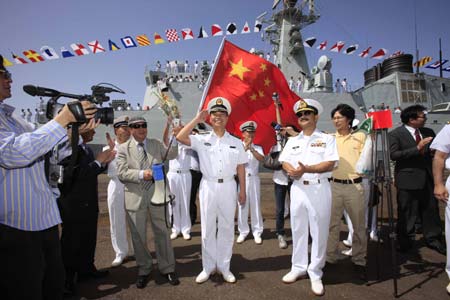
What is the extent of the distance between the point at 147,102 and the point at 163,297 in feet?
59.2

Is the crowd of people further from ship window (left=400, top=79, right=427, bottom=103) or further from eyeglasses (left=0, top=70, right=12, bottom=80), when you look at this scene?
ship window (left=400, top=79, right=427, bottom=103)

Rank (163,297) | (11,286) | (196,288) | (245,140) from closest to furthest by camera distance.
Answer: (11,286), (163,297), (196,288), (245,140)

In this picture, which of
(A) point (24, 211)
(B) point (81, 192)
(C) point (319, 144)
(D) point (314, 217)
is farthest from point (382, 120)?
(B) point (81, 192)

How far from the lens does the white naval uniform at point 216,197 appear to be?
123 inches

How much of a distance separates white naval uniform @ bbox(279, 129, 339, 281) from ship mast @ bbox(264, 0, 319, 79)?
16679mm

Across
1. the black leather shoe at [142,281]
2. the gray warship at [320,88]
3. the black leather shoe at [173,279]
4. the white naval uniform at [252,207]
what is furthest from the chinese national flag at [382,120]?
the gray warship at [320,88]

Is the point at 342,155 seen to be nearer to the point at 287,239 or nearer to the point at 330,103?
the point at 287,239

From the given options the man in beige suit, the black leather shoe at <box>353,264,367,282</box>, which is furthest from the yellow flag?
the black leather shoe at <box>353,264,367,282</box>

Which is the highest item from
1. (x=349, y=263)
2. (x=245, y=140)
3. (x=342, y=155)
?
(x=245, y=140)

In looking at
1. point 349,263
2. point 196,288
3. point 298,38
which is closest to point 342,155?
point 349,263

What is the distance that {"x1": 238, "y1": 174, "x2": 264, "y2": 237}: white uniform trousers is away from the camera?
4.76 meters

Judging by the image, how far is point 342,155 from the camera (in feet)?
11.7

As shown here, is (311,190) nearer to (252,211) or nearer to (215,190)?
(215,190)

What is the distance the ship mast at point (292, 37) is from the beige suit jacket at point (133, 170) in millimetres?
17055
